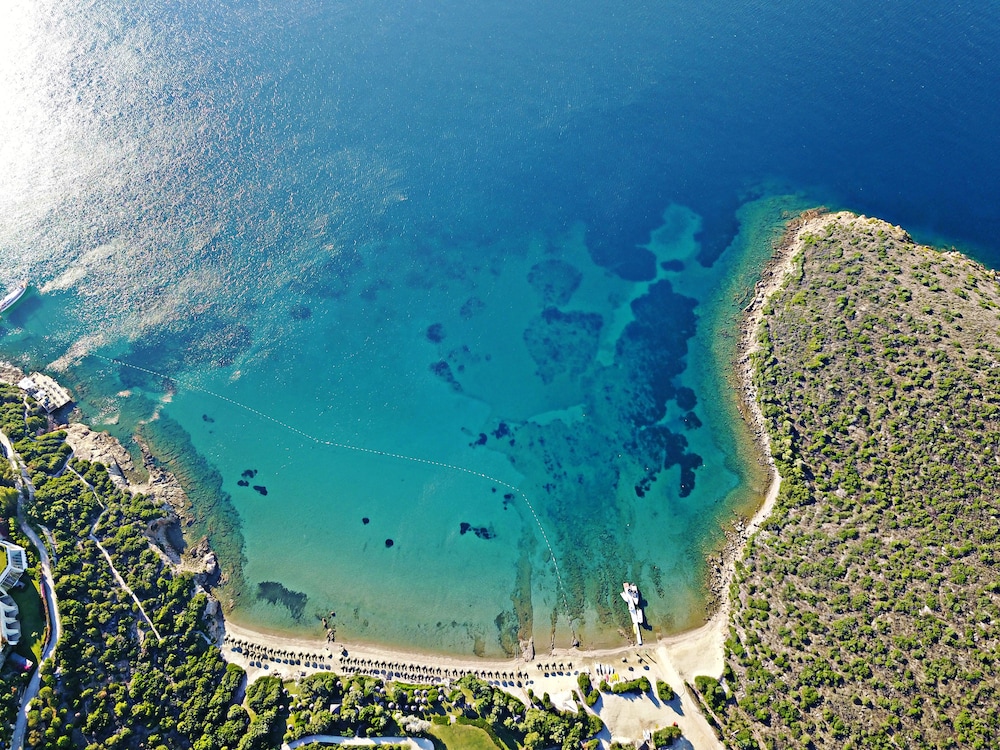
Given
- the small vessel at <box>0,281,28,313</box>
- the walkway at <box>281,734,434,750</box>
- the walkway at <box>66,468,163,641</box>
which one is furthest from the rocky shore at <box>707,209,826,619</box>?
the small vessel at <box>0,281,28,313</box>

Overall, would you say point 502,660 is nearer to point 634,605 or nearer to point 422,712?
point 422,712

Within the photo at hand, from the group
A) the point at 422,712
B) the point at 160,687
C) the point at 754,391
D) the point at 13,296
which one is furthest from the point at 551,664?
the point at 13,296

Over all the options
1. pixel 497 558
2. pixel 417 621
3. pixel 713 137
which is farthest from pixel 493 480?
pixel 713 137

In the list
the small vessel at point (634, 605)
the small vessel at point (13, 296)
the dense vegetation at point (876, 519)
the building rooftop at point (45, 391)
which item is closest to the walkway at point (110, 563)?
the building rooftop at point (45, 391)

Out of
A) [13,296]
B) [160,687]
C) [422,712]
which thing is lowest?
[422,712]

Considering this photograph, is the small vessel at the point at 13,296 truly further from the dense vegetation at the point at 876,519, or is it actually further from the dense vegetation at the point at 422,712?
the dense vegetation at the point at 876,519

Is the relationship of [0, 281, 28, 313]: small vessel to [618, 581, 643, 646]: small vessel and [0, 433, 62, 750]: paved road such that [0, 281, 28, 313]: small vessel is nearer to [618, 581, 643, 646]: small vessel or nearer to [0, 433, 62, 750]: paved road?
[0, 433, 62, 750]: paved road

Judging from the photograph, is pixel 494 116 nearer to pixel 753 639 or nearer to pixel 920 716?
pixel 753 639
